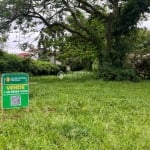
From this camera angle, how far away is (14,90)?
7961 mm

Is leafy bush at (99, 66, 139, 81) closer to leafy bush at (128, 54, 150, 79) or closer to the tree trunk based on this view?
the tree trunk

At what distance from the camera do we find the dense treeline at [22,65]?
26.0m

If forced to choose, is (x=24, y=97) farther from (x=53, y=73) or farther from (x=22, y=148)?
(x=53, y=73)

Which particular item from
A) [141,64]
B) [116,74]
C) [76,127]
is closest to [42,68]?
[141,64]

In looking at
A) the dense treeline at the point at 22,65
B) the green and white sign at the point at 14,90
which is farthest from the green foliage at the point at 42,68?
the green and white sign at the point at 14,90

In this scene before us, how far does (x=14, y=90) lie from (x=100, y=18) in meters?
15.1

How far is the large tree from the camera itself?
20.6 m

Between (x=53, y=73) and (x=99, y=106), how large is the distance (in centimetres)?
2353

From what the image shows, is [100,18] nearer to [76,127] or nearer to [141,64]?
[141,64]

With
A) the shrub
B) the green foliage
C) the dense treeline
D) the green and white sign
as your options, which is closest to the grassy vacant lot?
the green and white sign

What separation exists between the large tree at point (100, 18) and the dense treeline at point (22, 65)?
191 inches

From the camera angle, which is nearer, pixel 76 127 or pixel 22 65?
pixel 76 127

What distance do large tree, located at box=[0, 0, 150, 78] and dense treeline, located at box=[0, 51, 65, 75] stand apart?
4.85 m

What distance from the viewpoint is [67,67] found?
40719 millimetres
